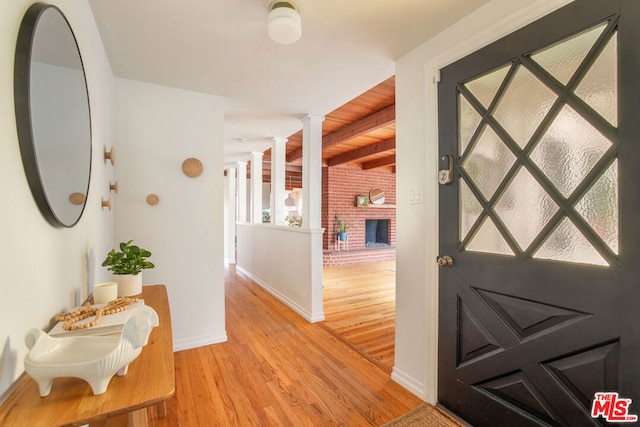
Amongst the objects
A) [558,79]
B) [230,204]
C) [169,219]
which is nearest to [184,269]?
[169,219]

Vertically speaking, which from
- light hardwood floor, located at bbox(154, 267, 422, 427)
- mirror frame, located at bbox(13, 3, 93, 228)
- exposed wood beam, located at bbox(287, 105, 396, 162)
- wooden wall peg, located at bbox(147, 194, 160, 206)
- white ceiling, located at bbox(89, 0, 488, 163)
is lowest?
light hardwood floor, located at bbox(154, 267, 422, 427)

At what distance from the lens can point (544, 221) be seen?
1.30 m

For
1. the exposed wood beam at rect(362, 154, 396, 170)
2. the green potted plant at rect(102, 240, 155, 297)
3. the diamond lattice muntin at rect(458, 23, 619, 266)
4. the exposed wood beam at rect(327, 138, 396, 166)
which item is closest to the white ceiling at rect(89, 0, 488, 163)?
the diamond lattice muntin at rect(458, 23, 619, 266)

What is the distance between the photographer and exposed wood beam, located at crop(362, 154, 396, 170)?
20.4 ft

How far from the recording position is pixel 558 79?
4.09ft

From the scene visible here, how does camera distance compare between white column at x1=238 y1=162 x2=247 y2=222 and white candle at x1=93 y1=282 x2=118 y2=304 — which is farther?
white column at x1=238 y1=162 x2=247 y2=222

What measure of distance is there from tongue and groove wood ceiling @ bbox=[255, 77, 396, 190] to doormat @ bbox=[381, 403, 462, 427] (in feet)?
8.14

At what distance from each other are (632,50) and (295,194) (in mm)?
7342

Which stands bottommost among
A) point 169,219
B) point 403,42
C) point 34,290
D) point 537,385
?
point 537,385

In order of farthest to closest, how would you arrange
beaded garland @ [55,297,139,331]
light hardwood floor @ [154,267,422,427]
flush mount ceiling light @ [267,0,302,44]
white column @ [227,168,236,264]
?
white column @ [227,168,236,264], light hardwood floor @ [154,267,422,427], flush mount ceiling light @ [267,0,302,44], beaded garland @ [55,297,139,331]

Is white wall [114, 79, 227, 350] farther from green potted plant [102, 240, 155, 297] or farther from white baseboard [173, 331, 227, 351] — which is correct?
green potted plant [102, 240, 155, 297]

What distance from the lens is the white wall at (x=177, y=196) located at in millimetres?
2332

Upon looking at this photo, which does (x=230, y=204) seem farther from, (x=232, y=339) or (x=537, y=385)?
(x=537, y=385)

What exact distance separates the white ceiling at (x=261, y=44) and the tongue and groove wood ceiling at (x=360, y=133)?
0.55 m
